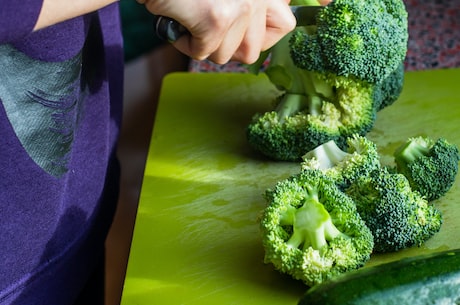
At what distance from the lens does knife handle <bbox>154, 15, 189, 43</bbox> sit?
3.23 feet

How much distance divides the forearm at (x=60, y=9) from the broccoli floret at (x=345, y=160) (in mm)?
413

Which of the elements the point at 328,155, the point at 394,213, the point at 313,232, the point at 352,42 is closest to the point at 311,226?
the point at 313,232

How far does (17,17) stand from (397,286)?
0.51 metres

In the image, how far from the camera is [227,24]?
3.17 feet

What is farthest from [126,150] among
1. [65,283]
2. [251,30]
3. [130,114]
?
[251,30]

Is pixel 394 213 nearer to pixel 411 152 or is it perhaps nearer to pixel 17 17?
pixel 411 152

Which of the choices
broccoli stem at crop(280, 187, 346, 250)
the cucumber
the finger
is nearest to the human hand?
the finger

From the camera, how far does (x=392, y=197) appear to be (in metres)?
1.03

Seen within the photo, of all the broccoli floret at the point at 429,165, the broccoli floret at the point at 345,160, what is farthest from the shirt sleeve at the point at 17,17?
the broccoli floret at the point at 429,165

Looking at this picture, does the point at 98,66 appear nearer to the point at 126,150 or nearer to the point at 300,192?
the point at 300,192

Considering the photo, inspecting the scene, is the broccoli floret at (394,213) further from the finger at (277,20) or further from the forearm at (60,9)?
the forearm at (60,9)

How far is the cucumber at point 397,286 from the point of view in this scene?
83 centimetres

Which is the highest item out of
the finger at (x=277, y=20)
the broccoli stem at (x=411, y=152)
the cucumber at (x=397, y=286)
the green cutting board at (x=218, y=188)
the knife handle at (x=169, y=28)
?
the knife handle at (x=169, y=28)

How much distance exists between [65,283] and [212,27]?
0.48 meters
